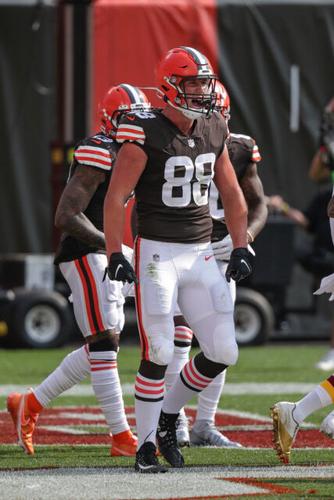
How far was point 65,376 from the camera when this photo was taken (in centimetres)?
739

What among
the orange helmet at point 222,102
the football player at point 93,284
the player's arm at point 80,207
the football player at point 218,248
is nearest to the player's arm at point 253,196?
the football player at point 218,248

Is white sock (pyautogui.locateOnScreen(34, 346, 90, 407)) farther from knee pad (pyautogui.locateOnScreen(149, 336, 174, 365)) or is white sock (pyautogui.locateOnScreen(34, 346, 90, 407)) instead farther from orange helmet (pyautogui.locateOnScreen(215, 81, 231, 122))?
orange helmet (pyautogui.locateOnScreen(215, 81, 231, 122))

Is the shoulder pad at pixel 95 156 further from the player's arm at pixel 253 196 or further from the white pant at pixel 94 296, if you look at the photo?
the player's arm at pixel 253 196

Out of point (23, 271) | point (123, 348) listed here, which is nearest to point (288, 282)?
point (123, 348)

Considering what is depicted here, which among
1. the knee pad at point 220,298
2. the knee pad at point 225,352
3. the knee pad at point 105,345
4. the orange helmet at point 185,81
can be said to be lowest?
the knee pad at point 105,345

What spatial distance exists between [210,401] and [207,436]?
211 mm

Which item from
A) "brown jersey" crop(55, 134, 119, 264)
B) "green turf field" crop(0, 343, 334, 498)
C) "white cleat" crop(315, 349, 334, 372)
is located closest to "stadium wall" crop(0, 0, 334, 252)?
"green turf field" crop(0, 343, 334, 498)

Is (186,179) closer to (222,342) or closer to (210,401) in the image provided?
(222,342)

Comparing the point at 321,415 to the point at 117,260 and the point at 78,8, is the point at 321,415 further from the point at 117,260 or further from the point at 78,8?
the point at 78,8

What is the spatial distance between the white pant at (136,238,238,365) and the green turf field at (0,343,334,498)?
588 mm

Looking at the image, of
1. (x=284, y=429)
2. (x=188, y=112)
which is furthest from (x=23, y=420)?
(x=188, y=112)

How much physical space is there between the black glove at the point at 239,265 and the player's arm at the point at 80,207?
0.78 meters

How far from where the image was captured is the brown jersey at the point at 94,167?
7090 millimetres

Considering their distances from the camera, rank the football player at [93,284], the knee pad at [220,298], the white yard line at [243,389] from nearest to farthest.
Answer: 1. the knee pad at [220,298]
2. the football player at [93,284]
3. the white yard line at [243,389]
